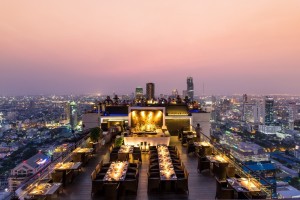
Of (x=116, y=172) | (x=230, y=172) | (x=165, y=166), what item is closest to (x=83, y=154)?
(x=116, y=172)

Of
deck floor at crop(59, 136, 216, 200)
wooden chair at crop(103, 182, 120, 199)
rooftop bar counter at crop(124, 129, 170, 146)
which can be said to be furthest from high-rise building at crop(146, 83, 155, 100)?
wooden chair at crop(103, 182, 120, 199)

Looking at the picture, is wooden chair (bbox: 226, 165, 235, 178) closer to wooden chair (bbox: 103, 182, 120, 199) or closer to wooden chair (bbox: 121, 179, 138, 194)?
wooden chair (bbox: 121, 179, 138, 194)

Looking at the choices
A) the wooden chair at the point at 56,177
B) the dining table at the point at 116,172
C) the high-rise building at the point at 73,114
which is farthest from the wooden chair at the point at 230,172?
the high-rise building at the point at 73,114

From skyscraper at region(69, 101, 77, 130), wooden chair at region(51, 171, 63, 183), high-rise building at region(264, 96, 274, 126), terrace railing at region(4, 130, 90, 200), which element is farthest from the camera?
high-rise building at region(264, 96, 274, 126)

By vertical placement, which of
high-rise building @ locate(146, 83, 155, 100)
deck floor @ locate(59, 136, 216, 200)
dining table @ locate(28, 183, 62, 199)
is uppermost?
high-rise building @ locate(146, 83, 155, 100)

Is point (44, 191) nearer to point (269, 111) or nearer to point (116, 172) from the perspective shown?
point (116, 172)

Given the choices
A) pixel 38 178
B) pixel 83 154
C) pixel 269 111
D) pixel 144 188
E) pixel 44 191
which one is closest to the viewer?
pixel 44 191

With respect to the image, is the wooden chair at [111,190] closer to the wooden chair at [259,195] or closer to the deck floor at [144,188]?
the deck floor at [144,188]

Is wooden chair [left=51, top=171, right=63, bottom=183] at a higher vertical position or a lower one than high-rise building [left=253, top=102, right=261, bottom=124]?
higher

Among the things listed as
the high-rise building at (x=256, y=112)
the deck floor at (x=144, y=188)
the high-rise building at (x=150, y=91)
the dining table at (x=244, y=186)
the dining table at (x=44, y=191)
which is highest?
the high-rise building at (x=150, y=91)

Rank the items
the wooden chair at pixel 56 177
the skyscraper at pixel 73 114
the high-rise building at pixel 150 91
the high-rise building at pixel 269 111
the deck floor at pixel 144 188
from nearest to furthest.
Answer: the deck floor at pixel 144 188 → the wooden chair at pixel 56 177 → the high-rise building at pixel 150 91 → the skyscraper at pixel 73 114 → the high-rise building at pixel 269 111

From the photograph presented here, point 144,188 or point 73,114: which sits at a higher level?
point 144,188
